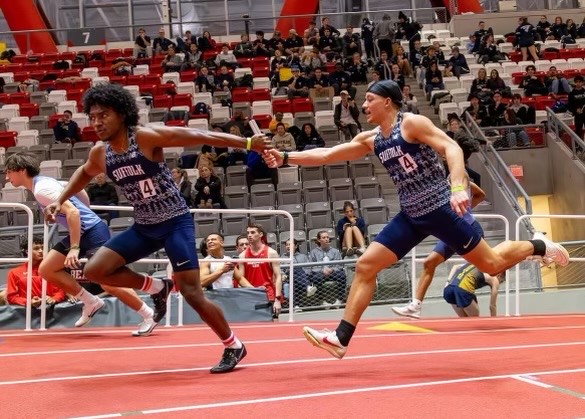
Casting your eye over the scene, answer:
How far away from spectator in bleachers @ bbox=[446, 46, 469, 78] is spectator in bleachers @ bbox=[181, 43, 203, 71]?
20.1 feet

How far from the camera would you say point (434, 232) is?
240 inches

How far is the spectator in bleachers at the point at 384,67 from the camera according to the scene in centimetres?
2197

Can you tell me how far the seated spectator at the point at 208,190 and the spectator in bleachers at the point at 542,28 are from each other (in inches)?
552

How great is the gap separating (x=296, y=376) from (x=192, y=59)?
747 inches

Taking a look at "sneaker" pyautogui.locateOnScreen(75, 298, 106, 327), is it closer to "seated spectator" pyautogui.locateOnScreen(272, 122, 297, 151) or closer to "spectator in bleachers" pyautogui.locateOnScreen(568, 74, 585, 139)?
"seated spectator" pyautogui.locateOnScreen(272, 122, 297, 151)

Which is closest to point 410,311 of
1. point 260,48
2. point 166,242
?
point 166,242

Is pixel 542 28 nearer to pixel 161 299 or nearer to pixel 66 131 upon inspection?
pixel 66 131

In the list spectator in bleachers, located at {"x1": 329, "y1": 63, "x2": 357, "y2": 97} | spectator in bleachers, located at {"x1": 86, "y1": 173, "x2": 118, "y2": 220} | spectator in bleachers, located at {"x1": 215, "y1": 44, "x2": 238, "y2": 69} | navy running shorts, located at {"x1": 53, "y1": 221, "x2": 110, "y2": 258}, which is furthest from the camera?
spectator in bleachers, located at {"x1": 215, "y1": 44, "x2": 238, "y2": 69}

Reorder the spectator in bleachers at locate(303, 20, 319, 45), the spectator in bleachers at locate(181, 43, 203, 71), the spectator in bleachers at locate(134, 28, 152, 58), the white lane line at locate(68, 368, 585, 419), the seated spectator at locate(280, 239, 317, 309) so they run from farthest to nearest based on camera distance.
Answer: the spectator in bleachers at locate(134, 28, 152, 58) → the spectator in bleachers at locate(303, 20, 319, 45) → the spectator in bleachers at locate(181, 43, 203, 71) → the seated spectator at locate(280, 239, 317, 309) → the white lane line at locate(68, 368, 585, 419)

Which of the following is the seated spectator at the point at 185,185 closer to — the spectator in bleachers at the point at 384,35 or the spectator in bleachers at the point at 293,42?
the spectator in bleachers at the point at 293,42

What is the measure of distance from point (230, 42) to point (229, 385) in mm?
22006

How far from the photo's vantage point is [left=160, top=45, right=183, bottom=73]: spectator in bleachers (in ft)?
76.6

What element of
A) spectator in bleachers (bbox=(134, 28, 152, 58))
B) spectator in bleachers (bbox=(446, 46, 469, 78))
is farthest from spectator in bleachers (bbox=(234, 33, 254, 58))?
spectator in bleachers (bbox=(446, 46, 469, 78))

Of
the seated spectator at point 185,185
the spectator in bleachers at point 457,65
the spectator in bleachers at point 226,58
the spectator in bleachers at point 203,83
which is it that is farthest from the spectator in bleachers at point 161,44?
the seated spectator at point 185,185
